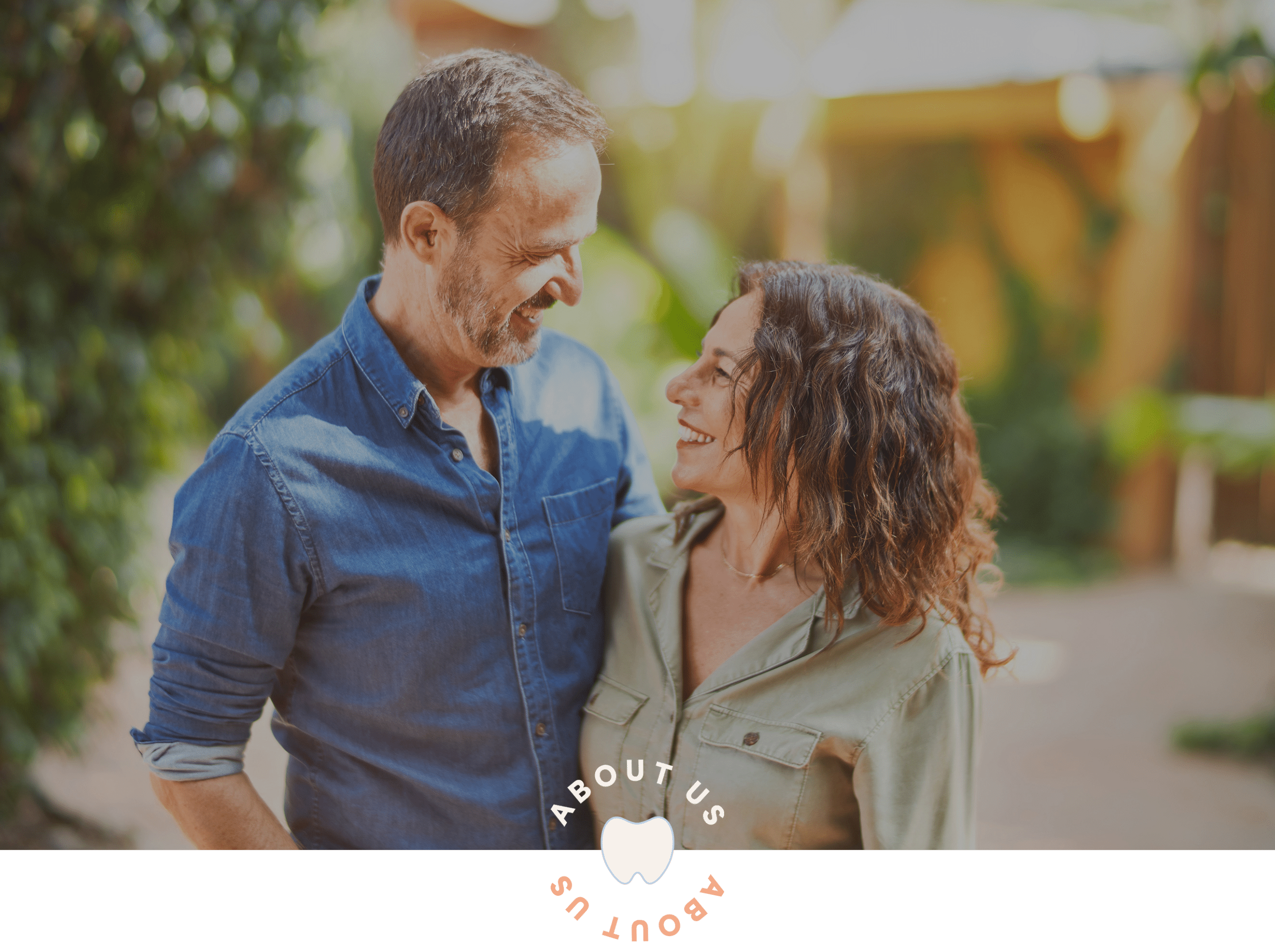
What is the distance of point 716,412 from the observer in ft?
5.68

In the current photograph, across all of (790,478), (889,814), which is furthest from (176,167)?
(889,814)

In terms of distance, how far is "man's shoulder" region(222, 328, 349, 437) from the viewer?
5.04 feet

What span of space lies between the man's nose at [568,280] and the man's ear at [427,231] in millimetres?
173

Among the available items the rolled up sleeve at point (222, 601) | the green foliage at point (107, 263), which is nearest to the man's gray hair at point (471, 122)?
the rolled up sleeve at point (222, 601)

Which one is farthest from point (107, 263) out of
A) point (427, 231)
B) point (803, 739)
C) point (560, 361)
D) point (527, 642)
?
point (803, 739)

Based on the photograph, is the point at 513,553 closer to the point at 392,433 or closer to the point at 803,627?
the point at 392,433

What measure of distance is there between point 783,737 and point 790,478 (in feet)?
1.41

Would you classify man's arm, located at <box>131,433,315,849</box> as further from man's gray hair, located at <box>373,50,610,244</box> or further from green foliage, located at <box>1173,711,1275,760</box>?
green foliage, located at <box>1173,711,1275,760</box>

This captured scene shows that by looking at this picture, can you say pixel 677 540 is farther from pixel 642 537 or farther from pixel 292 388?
pixel 292 388

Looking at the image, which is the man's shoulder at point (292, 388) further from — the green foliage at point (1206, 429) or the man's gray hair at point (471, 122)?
the green foliage at point (1206, 429)

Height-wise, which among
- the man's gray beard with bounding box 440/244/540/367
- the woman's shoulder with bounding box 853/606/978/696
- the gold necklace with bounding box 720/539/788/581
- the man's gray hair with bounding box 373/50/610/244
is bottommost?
the woman's shoulder with bounding box 853/606/978/696

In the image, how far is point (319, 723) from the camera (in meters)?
1.67

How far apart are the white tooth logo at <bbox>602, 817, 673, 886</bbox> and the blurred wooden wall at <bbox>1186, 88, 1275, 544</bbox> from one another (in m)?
8.12

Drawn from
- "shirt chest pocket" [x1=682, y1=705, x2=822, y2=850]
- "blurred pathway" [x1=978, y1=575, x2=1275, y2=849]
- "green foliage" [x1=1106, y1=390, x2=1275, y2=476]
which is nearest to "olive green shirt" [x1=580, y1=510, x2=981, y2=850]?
"shirt chest pocket" [x1=682, y1=705, x2=822, y2=850]
